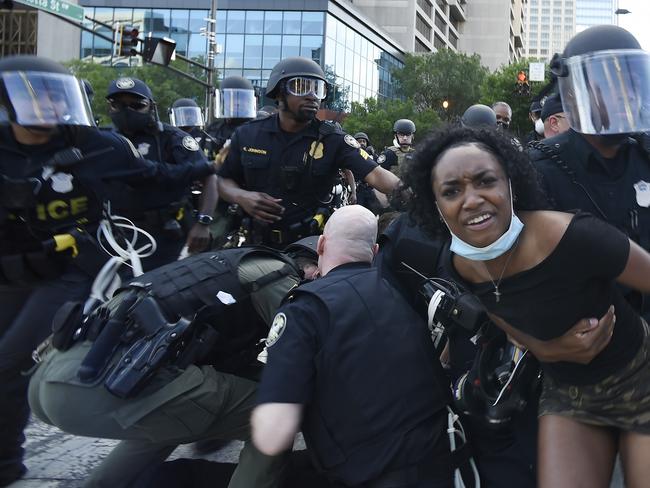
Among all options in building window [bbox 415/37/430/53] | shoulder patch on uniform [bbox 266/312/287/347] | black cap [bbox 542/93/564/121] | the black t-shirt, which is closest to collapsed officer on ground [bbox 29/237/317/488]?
shoulder patch on uniform [bbox 266/312/287/347]

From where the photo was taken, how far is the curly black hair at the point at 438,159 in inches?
86.4

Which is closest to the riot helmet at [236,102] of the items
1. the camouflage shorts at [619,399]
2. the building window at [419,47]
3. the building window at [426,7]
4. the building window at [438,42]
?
the camouflage shorts at [619,399]

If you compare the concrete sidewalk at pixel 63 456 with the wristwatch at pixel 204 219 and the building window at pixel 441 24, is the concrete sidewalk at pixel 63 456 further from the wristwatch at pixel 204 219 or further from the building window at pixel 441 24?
the building window at pixel 441 24

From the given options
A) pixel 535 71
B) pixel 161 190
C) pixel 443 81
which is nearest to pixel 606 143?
pixel 161 190

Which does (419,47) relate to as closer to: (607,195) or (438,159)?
(607,195)

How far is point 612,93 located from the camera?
2482 mm

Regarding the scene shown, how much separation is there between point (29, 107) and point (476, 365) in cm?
233

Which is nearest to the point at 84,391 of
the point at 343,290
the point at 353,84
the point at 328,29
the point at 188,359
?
the point at 188,359

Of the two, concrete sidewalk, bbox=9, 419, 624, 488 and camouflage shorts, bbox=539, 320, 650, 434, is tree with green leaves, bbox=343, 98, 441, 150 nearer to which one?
concrete sidewalk, bbox=9, 419, 624, 488

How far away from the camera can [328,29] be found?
148ft

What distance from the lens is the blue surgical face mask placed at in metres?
2.06

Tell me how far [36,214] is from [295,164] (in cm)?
151

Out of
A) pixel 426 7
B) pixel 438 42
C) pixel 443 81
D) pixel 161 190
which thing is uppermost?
pixel 426 7

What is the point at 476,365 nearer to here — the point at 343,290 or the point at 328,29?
the point at 343,290
